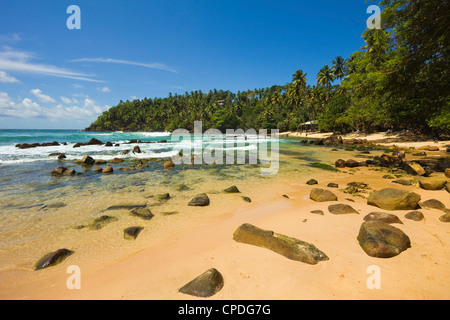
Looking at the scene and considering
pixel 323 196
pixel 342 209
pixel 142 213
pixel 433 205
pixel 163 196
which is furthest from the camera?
pixel 163 196

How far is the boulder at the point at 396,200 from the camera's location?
4.88 metres

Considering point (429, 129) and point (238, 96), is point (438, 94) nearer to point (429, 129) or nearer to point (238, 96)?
point (429, 129)

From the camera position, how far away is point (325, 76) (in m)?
51.9

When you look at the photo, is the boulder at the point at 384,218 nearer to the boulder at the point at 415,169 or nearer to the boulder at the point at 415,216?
the boulder at the point at 415,216

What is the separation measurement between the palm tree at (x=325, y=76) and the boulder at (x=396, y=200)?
187 ft

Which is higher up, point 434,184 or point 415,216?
point 434,184

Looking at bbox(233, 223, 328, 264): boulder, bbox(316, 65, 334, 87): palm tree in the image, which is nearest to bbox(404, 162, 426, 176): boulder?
bbox(233, 223, 328, 264): boulder

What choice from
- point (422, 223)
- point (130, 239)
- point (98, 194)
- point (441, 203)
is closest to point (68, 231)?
point (130, 239)

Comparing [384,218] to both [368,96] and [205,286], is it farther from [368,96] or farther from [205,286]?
[368,96]

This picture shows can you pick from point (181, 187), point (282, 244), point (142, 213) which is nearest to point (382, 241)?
point (282, 244)

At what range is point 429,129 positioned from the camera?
2236 cm

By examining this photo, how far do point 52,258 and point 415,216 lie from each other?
26.0 ft

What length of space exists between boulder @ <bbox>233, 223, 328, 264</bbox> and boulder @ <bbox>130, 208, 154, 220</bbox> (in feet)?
9.12

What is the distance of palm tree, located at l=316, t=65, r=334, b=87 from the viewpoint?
5197 centimetres
